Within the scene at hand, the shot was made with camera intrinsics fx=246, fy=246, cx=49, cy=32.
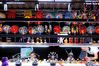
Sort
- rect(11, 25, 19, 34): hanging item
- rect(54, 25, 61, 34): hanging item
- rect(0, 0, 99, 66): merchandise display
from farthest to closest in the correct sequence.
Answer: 1. rect(54, 25, 61, 34): hanging item
2. rect(11, 25, 19, 34): hanging item
3. rect(0, 0, 99, 66): merchandise display

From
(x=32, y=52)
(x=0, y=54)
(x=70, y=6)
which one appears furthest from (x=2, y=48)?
(x=70, y=6)

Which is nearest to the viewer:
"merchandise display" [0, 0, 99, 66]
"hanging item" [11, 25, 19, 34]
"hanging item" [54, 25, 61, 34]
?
"merchandise display" [0, 0, 99, 66]

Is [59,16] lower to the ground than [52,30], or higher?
higher

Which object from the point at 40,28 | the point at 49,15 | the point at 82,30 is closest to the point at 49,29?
the point at 40,28

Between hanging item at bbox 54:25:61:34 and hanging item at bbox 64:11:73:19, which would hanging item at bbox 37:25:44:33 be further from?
hanging item at bbox 64:11:73:19

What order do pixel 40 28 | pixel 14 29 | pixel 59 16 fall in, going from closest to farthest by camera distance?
pixel 14 29, pixel 59 16, pixel 40 28

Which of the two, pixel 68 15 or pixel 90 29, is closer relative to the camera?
pixel 90 29

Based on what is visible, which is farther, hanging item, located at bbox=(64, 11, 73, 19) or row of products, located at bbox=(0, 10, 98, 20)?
hanging item, located at bbox=(64, 11, 73, 19)

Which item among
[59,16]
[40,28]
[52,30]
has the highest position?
[59,16]

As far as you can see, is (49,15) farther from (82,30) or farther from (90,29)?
(90,29)

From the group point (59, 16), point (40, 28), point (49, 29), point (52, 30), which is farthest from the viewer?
point (52, 30)

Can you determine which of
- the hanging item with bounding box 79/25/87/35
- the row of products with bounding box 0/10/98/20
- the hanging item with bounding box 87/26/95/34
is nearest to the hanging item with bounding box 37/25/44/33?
the row of products with bounding box 0/10/98/20

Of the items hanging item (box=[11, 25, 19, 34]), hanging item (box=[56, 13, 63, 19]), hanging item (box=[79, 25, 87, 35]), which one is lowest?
hanging item (box=[79, 25, 87, 35])

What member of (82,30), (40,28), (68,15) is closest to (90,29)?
(82,30)
